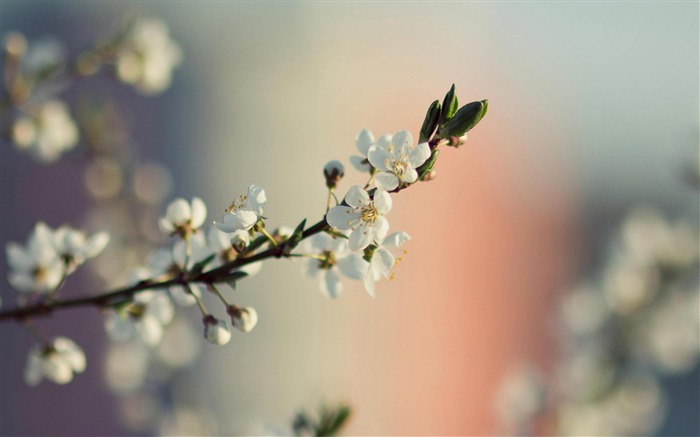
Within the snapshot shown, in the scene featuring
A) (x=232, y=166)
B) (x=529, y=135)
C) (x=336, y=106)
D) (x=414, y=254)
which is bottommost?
(x=414, y=254)

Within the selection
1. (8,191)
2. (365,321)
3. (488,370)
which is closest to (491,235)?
(488,370)

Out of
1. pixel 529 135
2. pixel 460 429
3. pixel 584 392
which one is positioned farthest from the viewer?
pixel 529 135

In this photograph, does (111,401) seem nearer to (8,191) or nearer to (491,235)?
(8,191)

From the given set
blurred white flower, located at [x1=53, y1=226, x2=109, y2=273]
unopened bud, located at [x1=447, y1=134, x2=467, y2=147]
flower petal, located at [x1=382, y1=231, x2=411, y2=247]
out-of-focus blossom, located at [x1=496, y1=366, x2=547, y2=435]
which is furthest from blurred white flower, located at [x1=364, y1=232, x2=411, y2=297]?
out-of-focus blossom, located at [x1=496, y1=366, x2=547, y2=435]

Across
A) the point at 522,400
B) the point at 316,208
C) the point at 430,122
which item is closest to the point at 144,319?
the point at 430,122

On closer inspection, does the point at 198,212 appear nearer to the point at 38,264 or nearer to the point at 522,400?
the point at 38,264
